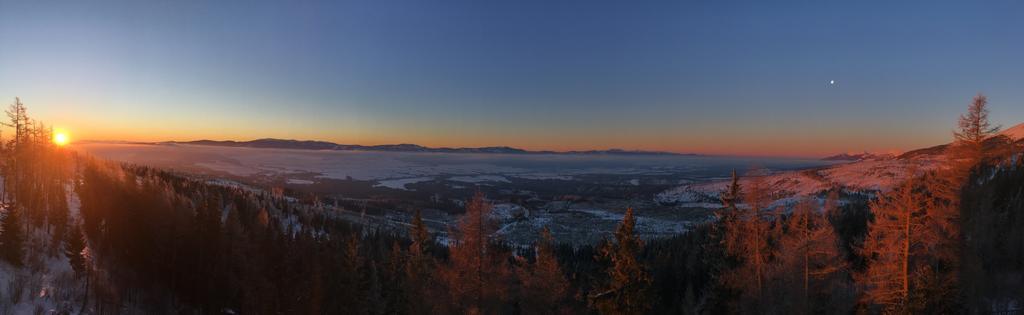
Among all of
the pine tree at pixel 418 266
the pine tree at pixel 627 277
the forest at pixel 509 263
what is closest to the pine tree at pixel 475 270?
the forest at pixel 509 263

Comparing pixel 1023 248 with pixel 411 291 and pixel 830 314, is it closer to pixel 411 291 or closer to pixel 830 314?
pixel 830 314

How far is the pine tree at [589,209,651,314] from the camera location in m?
23.9

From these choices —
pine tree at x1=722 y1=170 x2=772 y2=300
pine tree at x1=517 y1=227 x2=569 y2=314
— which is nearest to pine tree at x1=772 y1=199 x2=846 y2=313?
pine tree at x1=722 y1=170 x2=772 y2=300

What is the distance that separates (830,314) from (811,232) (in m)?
7.52

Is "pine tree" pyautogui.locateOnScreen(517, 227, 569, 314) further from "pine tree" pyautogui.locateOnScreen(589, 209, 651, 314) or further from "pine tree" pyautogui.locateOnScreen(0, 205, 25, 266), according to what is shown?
"pine tree" pyautogui.locateOnScreen(0, 205, 25, 266)

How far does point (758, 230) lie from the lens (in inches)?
916

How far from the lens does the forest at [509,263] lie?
19.4m

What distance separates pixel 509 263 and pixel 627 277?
381 inches

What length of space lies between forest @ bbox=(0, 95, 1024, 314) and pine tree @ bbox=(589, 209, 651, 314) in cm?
8

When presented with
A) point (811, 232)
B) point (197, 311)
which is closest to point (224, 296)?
point (197, 311)

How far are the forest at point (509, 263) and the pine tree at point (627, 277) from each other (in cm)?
8

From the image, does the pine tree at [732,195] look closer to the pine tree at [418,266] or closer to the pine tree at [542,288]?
the pine tree at [542,288]

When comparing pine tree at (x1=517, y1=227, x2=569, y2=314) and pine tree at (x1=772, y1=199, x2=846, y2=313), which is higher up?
pine tree at (x1=772, y1=199, x2=846, y2=313)

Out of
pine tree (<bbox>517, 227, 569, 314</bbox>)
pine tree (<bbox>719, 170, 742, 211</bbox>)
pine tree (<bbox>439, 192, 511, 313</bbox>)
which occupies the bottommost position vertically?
pine tree (<bbox>517, 227, 569, 314</bbox>)
